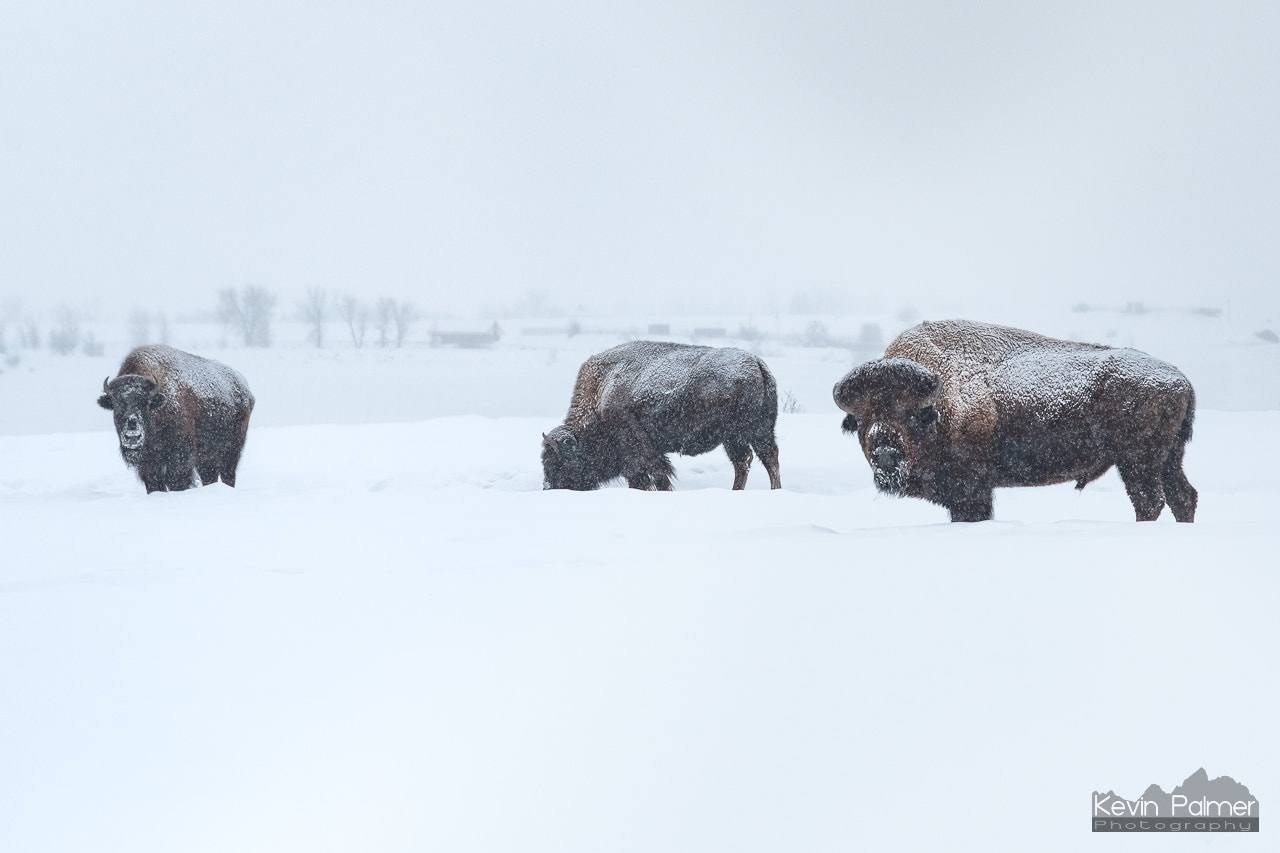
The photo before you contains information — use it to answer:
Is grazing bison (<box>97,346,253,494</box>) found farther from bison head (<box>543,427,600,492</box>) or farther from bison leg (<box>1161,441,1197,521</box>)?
bison leg (<box>1161,441,1197,521</box>)

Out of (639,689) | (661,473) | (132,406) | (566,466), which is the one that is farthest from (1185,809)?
(132,406)

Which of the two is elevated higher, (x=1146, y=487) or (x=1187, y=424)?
(x=1187, y=424)

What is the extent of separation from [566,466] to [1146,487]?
193 inches

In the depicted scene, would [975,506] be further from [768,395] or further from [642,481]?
[642,481]

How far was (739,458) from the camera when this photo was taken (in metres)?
8.15

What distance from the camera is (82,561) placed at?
348cm

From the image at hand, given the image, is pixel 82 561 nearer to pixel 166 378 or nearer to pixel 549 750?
pixel 549 750

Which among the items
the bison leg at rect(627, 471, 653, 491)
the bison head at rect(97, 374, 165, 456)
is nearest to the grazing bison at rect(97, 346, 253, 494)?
the bison head at rect(97, 374, 165, 456)

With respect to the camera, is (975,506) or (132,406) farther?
(132,406)

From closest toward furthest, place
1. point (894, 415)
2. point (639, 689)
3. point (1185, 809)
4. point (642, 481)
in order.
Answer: point (1185, 809)
point (639, 689)
point (894, 415)
point (642, 481)

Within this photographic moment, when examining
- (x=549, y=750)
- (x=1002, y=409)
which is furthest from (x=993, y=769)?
(x=1002, y=409)

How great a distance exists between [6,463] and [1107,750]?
500 inches

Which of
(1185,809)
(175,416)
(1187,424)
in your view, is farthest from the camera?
(175,416)

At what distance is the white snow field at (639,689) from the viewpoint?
1.75 meters
